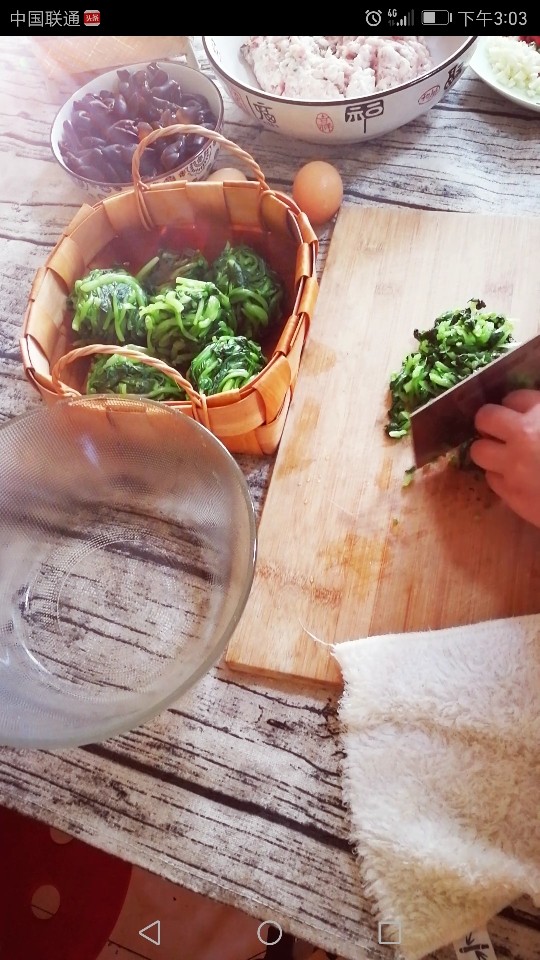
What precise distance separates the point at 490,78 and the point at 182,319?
0.65 meters

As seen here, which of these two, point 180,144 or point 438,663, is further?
point 180,144

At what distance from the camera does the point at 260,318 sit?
89 cm

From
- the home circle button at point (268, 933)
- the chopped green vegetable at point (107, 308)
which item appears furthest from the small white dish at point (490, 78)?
the home circle button at point (268, 933)

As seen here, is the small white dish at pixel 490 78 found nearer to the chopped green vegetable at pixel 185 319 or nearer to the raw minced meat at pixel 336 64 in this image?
the raw minced meat at pixel 336 64

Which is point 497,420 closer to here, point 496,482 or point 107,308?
point 496,482

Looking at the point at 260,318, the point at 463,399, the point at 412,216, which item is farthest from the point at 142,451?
the point at 412,216

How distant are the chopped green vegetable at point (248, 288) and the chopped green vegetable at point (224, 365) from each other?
0.05 meters

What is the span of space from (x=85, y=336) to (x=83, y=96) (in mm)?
430

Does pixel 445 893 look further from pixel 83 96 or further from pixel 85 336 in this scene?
pixel 83 96

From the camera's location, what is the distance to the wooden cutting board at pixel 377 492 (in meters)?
0.75

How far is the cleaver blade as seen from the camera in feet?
2.34
